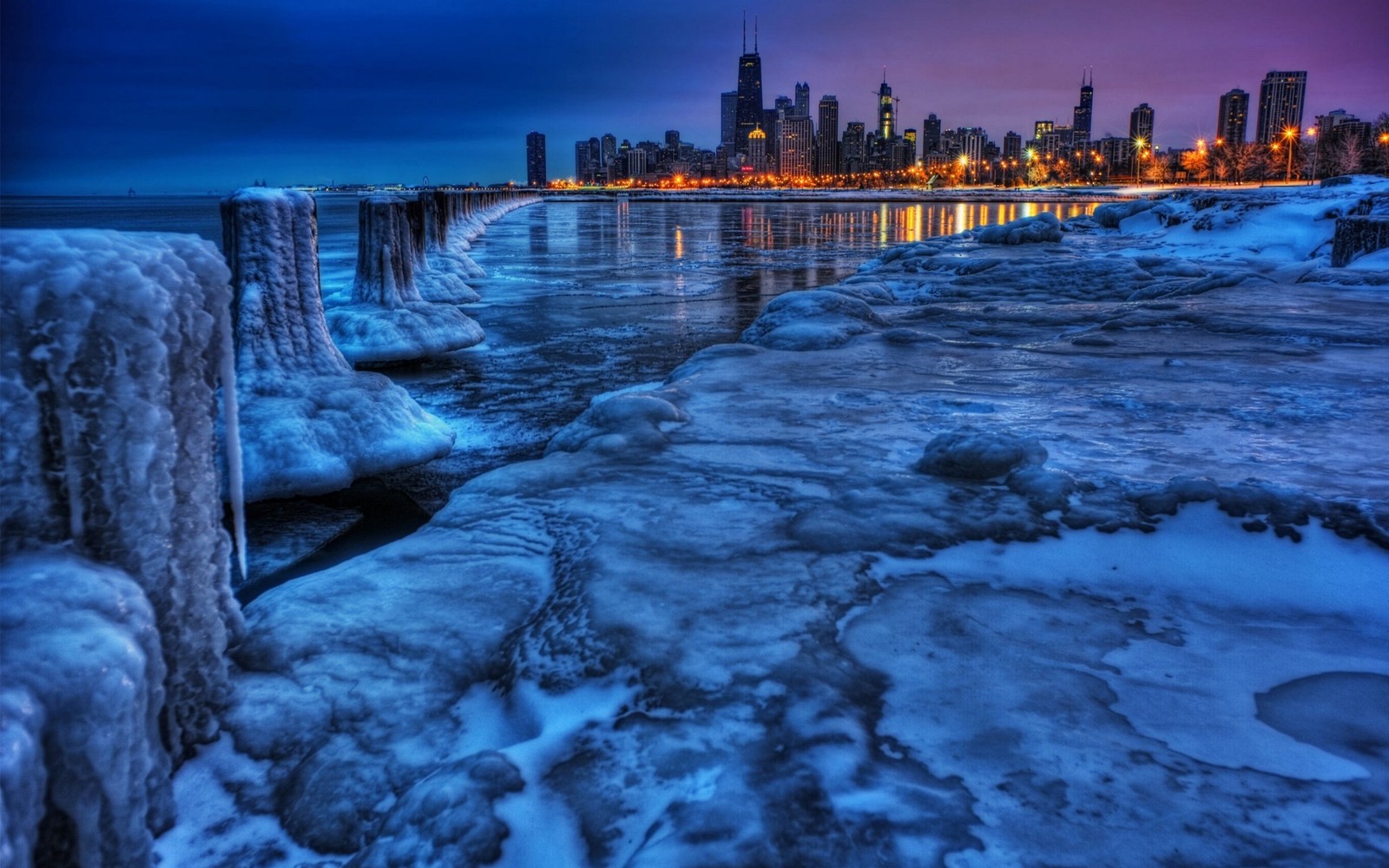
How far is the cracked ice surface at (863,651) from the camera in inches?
79.5

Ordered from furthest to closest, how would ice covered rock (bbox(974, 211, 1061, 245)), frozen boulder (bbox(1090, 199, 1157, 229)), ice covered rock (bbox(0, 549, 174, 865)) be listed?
frozen boulder (bbox(1090, 199, 1157, 229)) → ice covered rock (bbox(974, 211, 1061, 245)) → ice covered rock (bbox(0, 549, 174, 865))

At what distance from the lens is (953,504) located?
13.3 ft

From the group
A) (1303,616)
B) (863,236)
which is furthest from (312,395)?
(863,236)

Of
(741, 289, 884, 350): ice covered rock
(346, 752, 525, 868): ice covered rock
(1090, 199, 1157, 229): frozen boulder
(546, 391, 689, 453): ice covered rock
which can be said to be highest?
(1090, 199, 1157, 229): frozen boulder

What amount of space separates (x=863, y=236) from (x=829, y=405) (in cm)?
2695

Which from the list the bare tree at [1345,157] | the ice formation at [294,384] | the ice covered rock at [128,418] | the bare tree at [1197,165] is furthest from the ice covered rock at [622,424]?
the bare tree at [1197,165]

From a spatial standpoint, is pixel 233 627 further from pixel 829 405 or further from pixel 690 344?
pixel 690 344

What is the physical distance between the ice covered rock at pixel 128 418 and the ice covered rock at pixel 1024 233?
2197 cm

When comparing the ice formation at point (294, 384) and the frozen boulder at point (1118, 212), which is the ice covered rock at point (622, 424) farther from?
the frozen boulder at point (1118, 212)

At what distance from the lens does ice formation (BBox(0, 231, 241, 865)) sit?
1689mm

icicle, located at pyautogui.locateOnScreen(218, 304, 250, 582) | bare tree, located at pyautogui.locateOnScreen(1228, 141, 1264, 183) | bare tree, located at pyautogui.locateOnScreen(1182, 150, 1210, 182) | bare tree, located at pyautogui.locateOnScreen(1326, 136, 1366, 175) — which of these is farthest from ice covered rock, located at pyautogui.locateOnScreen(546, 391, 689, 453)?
bare tree, located at pyautogui.locateOnScreen(1182, 150, 1210, 182)

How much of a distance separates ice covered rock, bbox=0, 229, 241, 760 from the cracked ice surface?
394mm

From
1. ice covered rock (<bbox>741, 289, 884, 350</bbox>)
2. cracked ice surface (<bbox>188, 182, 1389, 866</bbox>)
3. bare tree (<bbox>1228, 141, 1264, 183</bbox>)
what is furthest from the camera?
bare tree (<bbox>1228, 141, 1264, 183</bbox>)

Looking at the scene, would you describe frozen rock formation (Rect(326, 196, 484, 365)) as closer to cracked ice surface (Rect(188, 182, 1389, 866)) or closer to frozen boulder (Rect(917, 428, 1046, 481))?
cracked ice surface (Rect(188, 182, 1389, 866))
